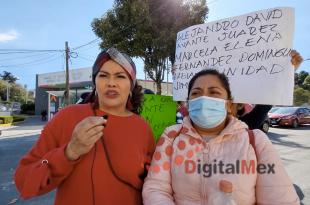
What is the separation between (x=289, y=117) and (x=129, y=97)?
21.4 metres

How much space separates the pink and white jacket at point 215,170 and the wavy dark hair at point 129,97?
363 millimetres

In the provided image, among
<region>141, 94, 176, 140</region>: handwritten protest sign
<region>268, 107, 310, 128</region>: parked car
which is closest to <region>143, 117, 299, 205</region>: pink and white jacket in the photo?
<region>141, 94, 176, 140</region>: handwritten protest sign

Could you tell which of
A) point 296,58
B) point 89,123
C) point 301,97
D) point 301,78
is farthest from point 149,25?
point 301,78

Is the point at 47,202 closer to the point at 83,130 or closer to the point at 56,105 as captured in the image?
the point at 83,130

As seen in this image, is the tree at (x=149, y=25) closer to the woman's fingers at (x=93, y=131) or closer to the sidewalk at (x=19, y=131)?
the sidewalk at (x=19, y=131)

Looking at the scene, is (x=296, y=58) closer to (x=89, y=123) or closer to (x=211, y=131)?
(x=211, y=131)

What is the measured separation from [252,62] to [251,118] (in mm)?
549

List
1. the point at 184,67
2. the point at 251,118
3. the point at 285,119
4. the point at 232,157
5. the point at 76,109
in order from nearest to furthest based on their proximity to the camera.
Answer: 1. the point at 232,157
2. the point at 76,109
3. the point at 251,118
4. the point at 184,67
5. the point at 285,119

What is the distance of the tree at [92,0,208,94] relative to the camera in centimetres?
1828

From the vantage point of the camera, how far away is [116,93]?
80.0 inches

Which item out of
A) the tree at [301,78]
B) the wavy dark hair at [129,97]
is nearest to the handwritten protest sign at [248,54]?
the wavy dark hair at [129,97]

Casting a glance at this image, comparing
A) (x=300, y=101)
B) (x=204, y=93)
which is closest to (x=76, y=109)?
(x=204, y=93)

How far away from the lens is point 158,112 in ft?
12.1

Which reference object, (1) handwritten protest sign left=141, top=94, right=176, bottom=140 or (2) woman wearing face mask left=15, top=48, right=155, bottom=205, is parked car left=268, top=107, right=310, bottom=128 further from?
(2) woman wearing face mask left=15, top=48, right=155, bottom=205
